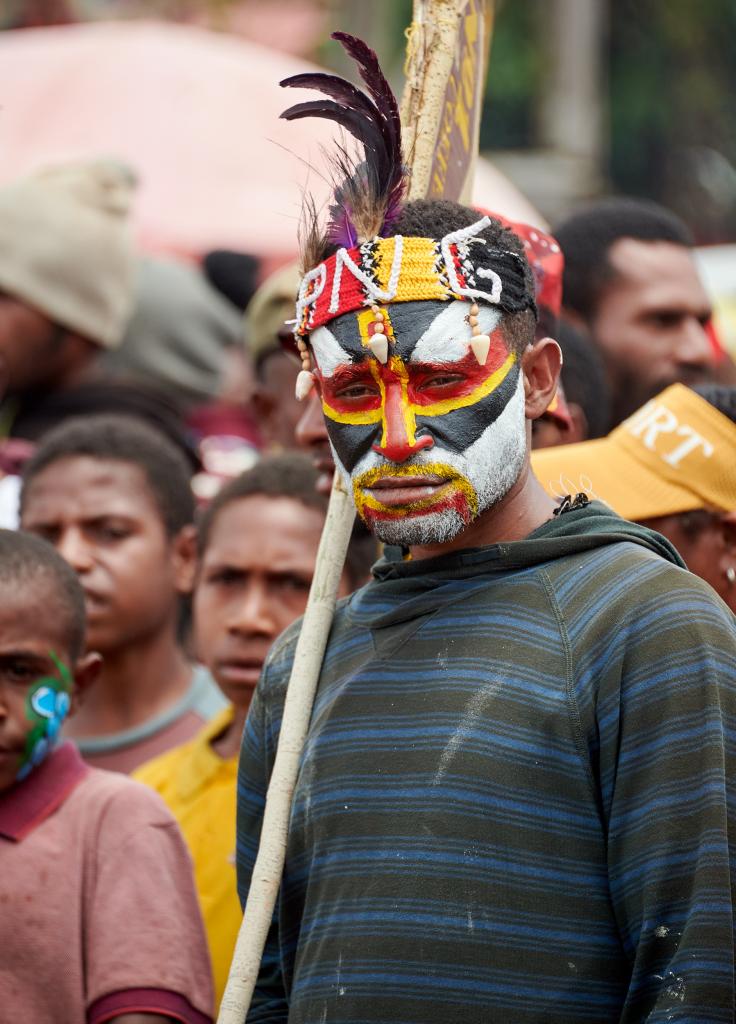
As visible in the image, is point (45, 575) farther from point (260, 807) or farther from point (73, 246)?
point (73, 246)

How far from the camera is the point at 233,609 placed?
4383 millimetres

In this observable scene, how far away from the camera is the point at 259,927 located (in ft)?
9.40

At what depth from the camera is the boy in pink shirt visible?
3.12 m

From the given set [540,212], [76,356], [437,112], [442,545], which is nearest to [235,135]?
[76,356]

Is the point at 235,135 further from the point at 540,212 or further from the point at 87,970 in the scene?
the point at 87,970

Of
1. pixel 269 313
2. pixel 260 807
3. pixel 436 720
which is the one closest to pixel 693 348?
pixel 269 313

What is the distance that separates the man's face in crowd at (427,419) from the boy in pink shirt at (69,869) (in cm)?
91

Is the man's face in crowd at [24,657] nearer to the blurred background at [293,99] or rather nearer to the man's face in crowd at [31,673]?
the man's face in crowd at [31,673]

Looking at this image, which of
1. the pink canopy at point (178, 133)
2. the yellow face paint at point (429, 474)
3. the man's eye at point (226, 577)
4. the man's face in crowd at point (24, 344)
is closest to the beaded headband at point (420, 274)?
the yellow face paint at point (429, 474)

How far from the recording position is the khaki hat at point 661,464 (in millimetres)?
3658

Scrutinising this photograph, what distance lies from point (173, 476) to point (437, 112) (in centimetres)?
220

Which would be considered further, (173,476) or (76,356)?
(76,356)

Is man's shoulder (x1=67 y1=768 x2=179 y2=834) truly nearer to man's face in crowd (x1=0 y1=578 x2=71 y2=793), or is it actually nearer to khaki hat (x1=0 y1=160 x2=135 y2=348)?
man's face in crowd (x1=0 y1=578 x2=71 y2=793)

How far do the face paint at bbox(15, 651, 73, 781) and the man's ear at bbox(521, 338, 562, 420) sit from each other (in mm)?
1185
